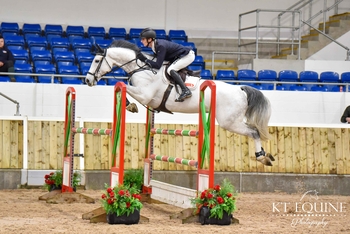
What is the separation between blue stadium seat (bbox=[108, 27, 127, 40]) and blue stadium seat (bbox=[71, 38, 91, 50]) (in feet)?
2.99

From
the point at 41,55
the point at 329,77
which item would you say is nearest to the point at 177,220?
the point at 41,55

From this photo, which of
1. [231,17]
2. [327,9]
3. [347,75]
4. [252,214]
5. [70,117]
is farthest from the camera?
[231,17]

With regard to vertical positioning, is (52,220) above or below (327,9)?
below

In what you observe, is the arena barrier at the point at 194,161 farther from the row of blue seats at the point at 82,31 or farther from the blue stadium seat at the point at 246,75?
the row of blue seats at the point at 82,31

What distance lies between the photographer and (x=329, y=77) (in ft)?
45.4

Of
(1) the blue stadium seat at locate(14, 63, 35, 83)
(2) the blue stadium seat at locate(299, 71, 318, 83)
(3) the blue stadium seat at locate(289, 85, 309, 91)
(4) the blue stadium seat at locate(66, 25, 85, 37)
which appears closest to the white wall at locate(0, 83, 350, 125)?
(1) the blue stadium seat at locate(14, 63, 35, 83)

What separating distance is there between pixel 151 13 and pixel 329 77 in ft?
18.7

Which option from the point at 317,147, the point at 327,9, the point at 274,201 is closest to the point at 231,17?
the point at 327,9

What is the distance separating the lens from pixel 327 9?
16.2 meters

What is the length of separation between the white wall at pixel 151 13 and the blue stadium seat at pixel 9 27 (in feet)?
3.12

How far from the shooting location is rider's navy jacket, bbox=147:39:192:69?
7332 millimetres

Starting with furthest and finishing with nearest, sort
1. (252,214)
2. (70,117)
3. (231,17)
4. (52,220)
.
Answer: (231,17), (70,117), (252,214), (52,220)

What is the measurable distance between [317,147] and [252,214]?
9.84 feet

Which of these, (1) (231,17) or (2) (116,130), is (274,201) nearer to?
(2) (116,130)
